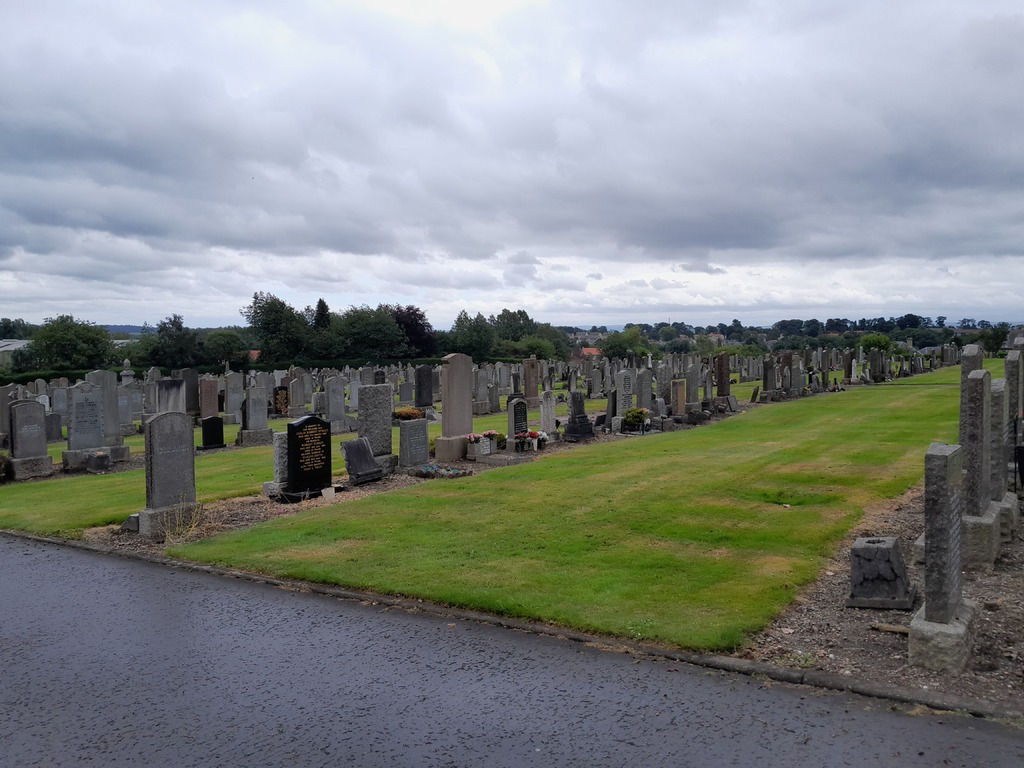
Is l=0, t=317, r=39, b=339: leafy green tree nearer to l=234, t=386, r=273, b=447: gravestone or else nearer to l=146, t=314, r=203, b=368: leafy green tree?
l=146, t=314, r=203, b=368: leafy green tree

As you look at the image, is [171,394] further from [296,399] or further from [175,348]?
[175,348]

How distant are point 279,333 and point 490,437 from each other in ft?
195

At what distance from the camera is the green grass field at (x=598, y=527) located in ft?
25.8

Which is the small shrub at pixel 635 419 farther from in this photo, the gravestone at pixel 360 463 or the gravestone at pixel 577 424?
the gravestone at pixel 360 463

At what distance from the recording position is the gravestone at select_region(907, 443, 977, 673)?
19.7 feet

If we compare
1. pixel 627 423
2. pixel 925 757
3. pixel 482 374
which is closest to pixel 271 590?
pixel 925 757

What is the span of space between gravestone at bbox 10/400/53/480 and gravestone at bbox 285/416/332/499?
27.3ft

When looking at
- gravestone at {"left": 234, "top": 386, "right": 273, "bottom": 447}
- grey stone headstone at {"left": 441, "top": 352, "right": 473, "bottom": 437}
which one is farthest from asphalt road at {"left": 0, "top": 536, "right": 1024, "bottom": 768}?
gravestone at {"left": 234, "top": 386, "right": 273, "bottom": 447}

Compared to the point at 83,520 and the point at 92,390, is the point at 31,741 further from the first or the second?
the point at 92,390

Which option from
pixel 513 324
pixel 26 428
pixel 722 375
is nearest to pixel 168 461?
pixel 26 428

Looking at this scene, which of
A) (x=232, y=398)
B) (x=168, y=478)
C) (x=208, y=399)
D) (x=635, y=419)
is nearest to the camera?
(x=168, y=478)

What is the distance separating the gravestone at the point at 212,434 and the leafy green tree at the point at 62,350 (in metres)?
44.2

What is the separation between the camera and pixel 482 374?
32438mm

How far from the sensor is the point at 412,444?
17.0 meters
